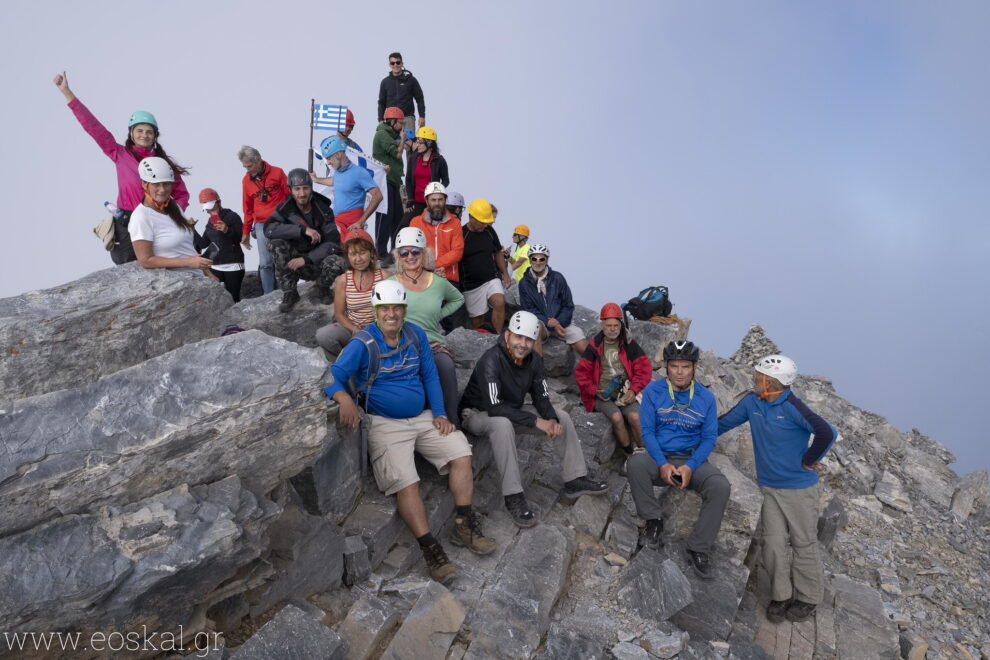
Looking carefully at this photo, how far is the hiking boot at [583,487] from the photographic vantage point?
8289mm

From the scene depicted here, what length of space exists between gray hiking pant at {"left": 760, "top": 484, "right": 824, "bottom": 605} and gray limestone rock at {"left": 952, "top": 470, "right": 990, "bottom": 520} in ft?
30.8

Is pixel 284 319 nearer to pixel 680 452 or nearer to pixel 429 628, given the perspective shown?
pixel 429 628

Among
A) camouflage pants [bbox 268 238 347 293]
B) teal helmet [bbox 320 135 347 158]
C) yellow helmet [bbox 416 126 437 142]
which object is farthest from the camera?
yellow helmet [bbox 416 126 437 142]

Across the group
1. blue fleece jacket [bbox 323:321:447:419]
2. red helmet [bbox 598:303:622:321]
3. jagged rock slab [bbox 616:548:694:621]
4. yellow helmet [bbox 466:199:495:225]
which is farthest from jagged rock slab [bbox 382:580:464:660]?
yellow helmet [bbox 466:199:495:225]

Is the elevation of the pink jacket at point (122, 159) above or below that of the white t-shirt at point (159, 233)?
above

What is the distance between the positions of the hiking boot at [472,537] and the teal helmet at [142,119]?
7.41 m

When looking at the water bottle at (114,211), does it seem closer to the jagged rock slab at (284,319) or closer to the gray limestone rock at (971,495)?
the jagged rock slab at (284,319)

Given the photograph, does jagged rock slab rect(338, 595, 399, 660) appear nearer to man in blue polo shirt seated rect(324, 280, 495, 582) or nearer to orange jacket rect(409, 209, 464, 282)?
man in blue polo shirt seated rect(324, 280, 495, 582)

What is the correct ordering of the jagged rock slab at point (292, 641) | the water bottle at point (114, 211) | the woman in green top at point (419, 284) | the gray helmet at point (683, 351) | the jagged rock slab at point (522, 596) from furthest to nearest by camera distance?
the water bottle at point (114, 211) → the woman in green top at point (419, 284) → the gray helmet at point (683, 351) → the jagged rock slab at point (522, 596) → the jagged rock slab at point (292, 641)

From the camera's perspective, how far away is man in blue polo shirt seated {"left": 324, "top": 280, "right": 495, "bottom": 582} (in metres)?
6.50

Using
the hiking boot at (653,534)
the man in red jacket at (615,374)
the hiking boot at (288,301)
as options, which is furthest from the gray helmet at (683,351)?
the hiking boot at (288,301)

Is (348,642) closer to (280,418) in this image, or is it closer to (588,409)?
(280,418)

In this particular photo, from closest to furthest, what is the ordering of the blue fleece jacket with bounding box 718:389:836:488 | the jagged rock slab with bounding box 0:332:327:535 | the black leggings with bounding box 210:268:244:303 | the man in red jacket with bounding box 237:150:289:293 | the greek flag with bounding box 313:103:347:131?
the jagged rock slab with bounding box 0:332:327:535
the blue fleece jacket with bounding box 718:389:836:488
the man in red jacket with bounding box 237:150:289:293
the black leggings with bounding box 210:268:244:303
the greek flag with bounding box 313:103:347:131

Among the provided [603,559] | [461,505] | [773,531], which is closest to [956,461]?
[773,531]
